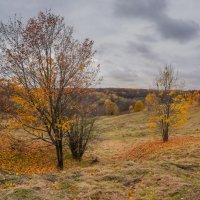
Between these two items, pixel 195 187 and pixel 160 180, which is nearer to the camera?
pixel 195 187

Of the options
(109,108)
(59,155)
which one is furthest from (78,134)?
(109,108)

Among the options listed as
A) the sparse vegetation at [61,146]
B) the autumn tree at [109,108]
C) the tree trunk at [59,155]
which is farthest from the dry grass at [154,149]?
the autumn tree at [109,108]

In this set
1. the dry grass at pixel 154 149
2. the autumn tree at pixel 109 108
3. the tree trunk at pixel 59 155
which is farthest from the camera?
the autumn tree at pixel 109 108

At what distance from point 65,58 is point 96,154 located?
14763mm

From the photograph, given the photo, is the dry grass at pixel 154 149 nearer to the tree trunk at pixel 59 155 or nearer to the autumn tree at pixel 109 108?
the tree trunk at pixel 59 155

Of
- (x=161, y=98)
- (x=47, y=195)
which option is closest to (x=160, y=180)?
(x=47, y=195)

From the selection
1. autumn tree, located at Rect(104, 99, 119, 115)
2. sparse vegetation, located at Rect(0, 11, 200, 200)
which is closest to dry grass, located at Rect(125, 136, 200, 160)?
sparse vegetation, located at Rect(0, 11, 200, 200)

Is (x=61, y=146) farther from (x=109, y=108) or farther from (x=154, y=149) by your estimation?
(x=109, y=108)

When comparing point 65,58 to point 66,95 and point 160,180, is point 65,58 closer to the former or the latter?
point 66,95

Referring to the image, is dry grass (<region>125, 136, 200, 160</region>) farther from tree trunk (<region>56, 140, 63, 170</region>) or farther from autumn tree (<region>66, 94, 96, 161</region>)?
tree trunk (<region>56, 140, 63, 170</region>)

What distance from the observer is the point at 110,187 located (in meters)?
14.2

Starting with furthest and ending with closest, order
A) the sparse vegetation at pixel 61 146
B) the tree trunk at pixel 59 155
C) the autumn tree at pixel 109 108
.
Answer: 1. the autumn tree at pixel 109 108
2. the tree trunk at pixel 59 155
3. the sparse vegetation at pixel 61 146

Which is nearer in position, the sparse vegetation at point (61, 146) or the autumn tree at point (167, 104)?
the sparse vegetation at point (61, 146)

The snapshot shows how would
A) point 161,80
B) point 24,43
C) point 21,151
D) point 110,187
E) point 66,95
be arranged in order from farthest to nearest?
point 161,80 < point 21,151 < point 66,95 < point 24,43 < point 110,187
